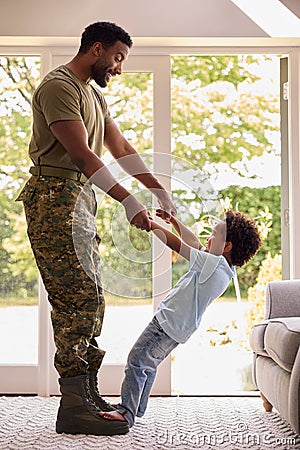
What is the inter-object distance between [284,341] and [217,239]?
44cm

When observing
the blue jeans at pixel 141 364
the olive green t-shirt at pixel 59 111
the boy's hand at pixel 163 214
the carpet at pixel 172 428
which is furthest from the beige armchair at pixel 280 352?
the olive green t-shirt at pixel 59 111

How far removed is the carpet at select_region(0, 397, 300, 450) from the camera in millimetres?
2686

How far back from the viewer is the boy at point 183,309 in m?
2.88

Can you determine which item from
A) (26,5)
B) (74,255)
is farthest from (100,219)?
(26,5)

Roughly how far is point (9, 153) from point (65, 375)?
1673 millimetres

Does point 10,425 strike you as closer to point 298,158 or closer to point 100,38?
point 100,38

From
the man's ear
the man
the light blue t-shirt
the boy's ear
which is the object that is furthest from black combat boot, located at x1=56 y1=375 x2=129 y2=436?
the man's ear

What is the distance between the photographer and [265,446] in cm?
267

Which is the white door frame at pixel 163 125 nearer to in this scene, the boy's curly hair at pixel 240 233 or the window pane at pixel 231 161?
the window pane at pixel 231 161

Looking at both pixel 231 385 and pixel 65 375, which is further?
pixel 231 385

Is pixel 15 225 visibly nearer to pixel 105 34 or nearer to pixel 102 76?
pixel 102 76

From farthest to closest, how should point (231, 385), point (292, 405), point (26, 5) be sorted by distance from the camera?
point (231, 385) < point (26, 5) < point (292, 405)

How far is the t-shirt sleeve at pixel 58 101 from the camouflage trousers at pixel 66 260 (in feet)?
0.81
